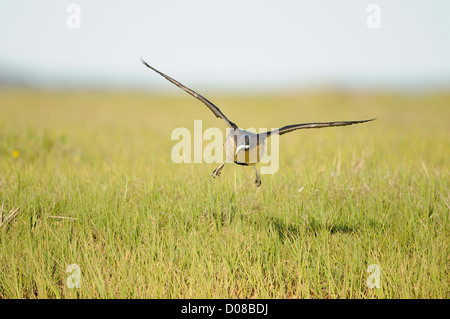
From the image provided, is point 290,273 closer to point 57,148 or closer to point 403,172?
A: point 403,172

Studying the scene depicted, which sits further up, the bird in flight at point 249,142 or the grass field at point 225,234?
the bird in flight at point 249,142

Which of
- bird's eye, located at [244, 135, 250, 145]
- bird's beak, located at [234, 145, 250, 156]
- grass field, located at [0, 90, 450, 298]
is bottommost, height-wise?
grass field, located at [0, 90, 450, 298]

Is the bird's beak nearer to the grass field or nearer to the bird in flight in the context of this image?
the bird in flight

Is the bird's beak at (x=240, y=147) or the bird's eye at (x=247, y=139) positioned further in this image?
the bird's eye at (x=247, y=139)

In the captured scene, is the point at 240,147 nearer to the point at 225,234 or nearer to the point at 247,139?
the point at 247,139

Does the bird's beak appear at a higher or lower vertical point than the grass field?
higher

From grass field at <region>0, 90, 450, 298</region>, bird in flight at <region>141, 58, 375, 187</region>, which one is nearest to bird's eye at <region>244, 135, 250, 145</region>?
bird in flight at <region>141, 58, 375, 187</region>

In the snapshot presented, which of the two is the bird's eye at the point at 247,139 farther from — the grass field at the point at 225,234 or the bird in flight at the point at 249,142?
the grass field at the point at 225,234

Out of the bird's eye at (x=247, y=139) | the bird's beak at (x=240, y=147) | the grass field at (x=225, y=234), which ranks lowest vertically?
the grass field at (x=225, y=234)

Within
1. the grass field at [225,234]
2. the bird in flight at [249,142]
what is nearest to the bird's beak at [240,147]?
the bird in flight at [249,142]

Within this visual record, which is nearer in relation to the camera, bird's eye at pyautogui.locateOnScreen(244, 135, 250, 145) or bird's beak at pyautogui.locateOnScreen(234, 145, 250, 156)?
bird's beak at pyautogui.locateOnScreen(234, 145, 250, 156)

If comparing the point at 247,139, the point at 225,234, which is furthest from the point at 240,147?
the point at 225,234
